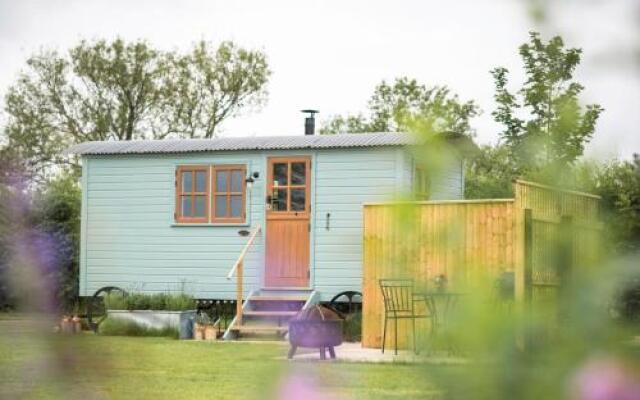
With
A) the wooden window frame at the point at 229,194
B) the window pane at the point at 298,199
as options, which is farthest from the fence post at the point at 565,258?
the wooden window frame at the point at 229,194

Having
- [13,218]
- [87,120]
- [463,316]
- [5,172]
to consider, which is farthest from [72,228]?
[463,316]

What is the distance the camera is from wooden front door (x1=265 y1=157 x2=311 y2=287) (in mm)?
15227

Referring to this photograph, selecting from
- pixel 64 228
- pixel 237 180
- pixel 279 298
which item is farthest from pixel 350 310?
pixel 64 228

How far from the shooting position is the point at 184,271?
52.7 ft

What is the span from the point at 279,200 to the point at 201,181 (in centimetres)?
128

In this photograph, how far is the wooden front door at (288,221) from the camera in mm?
15227

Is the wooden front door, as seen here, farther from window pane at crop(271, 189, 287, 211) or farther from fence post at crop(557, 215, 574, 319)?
fence post at crop(557, 215, 574, 319)

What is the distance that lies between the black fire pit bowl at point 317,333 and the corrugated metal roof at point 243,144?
4051 millimetres

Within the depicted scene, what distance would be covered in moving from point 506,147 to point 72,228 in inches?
792

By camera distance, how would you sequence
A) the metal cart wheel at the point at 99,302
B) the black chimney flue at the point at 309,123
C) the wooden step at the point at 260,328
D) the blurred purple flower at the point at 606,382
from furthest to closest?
1. the black chimney flue at the point at 309,123
2. the metal cart wheel at the point at 99,302
3. the wooden step at the point at 260,328
4. the blurred purple flower at the point at 606,382

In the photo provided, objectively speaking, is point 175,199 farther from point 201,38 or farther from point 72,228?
point 201,38

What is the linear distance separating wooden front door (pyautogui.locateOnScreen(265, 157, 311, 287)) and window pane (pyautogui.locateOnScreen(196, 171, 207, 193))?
3.49ft

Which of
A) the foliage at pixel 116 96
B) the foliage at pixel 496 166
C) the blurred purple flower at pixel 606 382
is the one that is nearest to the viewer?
the blurred purple flower at pixel 606 382

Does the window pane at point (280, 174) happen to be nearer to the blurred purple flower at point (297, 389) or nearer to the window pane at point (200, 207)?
the window pane at point (200, 207)
